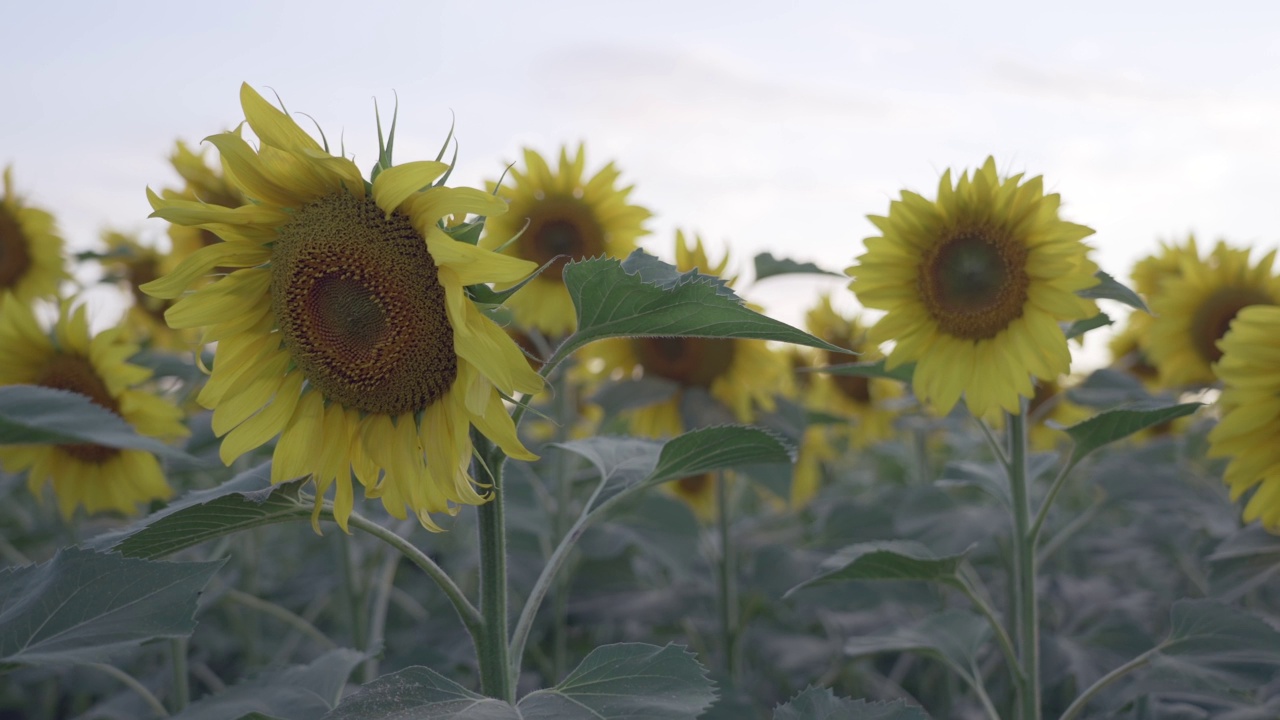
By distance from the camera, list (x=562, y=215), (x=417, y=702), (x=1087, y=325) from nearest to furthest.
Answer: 1. (x=417, y=702)
2. (x=1087, y=325)
3. (x=562, y=215)

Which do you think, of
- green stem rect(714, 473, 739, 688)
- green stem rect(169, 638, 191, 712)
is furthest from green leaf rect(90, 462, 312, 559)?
green stem rect(714, 473, 739, 688)

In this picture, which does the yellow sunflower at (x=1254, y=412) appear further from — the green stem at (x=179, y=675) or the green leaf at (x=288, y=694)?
the green stem at (x=179, y=675)

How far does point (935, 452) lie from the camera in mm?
6762

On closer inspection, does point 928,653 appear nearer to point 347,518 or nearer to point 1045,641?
point 1045,641

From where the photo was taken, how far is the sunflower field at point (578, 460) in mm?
1430

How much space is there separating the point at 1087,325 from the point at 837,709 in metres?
1.09

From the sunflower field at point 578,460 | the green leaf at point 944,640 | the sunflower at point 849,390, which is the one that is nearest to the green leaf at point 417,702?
the sunflower field at point 578,460

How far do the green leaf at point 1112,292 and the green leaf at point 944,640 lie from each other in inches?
29.4

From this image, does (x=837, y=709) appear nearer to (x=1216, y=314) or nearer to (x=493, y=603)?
(x=493, y=603)

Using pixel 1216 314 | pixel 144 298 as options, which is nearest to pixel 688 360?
pixel 1216 314

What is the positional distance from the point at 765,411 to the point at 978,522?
740 millimetres

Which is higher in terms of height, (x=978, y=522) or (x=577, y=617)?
(x=978, y=522)

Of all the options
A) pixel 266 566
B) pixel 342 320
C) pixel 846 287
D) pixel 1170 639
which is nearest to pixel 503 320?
pixel 342 320

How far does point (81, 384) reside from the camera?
8.92ft
